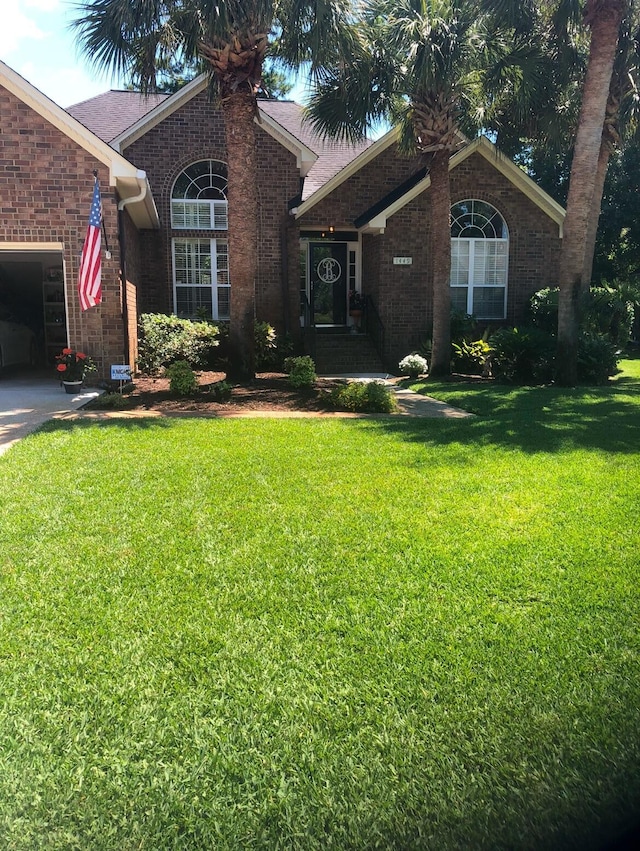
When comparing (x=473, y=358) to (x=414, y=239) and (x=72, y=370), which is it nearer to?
(x=414, y=239)

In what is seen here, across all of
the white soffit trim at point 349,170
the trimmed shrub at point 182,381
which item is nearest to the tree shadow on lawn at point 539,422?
the trimmed shrub at point 182,381

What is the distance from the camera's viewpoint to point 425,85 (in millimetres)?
12898

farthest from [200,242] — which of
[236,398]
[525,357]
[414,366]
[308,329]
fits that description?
[525,357]

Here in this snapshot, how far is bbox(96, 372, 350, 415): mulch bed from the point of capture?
10617mm

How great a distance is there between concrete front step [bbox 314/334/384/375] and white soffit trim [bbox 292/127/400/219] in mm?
3480

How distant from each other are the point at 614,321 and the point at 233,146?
10.6 meters

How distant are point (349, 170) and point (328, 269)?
8.85 feet

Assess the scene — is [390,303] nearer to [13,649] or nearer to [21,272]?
[21,272]

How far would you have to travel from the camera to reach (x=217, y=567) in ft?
13.9

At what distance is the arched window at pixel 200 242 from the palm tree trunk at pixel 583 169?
30.4ft

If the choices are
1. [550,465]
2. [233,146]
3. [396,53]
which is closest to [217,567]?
[550,465]

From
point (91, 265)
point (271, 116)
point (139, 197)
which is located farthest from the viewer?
point (271, 116)

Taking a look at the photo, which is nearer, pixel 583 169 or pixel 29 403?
pixel 29 403

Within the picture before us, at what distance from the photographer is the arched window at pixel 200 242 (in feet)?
59.7
